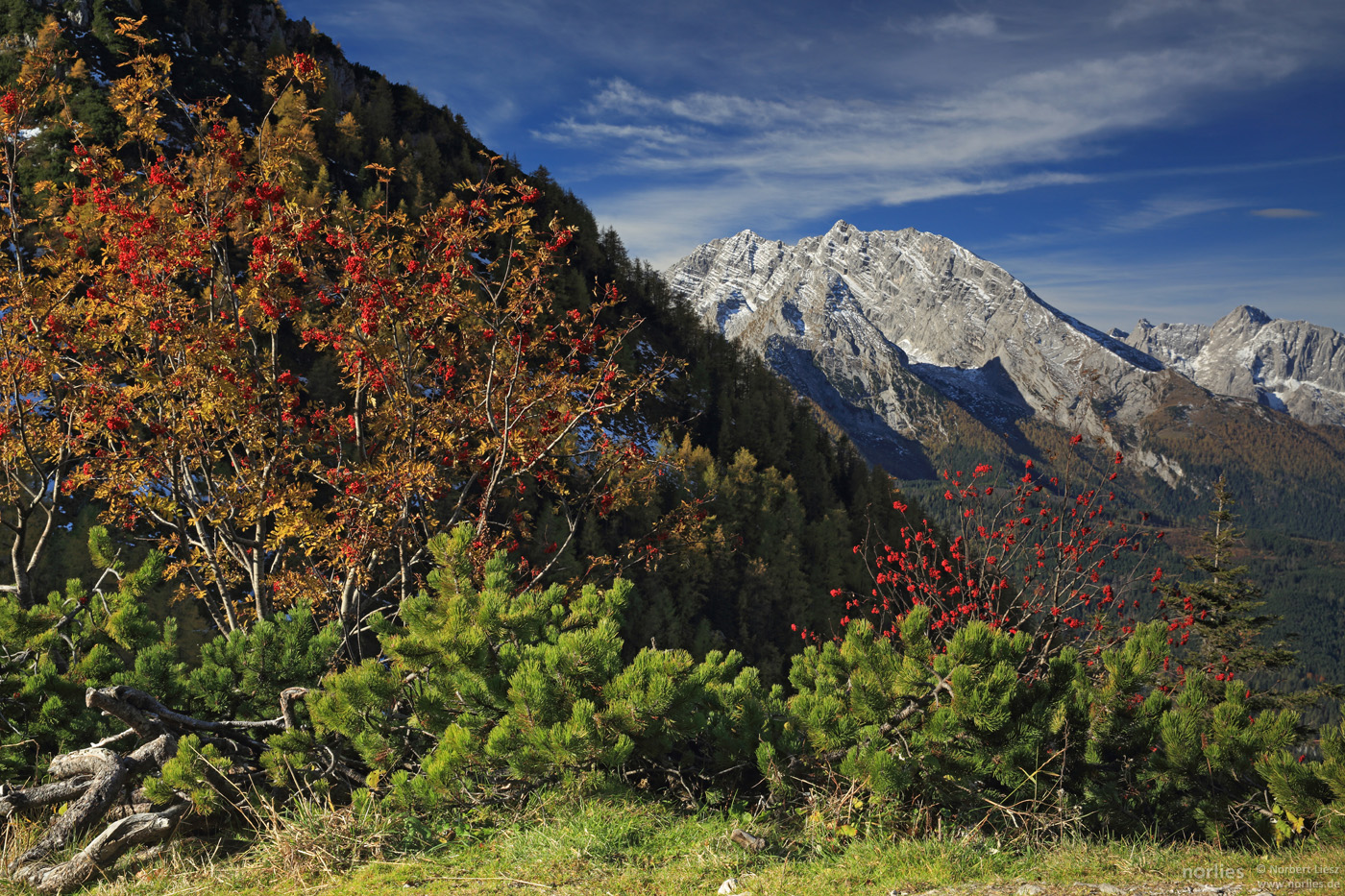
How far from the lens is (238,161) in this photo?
776 centimetres

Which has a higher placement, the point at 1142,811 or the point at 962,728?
the point at 962,728

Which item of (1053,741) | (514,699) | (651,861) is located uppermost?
(514,699)

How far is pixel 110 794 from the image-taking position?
447 cm

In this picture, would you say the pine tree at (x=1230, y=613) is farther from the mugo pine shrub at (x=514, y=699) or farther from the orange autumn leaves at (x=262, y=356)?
the mugo pine shrub at (x=514, y=699)

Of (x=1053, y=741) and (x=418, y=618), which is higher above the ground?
(x=418, y=618)

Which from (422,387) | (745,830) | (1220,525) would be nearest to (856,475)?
(1220,525)

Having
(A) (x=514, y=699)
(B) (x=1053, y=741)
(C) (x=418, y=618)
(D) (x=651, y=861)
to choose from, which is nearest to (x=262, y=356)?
(C) (x=418, y=618)

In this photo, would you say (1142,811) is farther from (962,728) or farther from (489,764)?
(489,764)

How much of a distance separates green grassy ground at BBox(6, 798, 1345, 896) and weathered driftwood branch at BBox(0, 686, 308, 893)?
0.20m

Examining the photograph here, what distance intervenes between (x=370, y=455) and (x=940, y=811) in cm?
754

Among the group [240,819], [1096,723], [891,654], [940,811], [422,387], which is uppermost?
[422,387]

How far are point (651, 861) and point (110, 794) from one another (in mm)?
3342

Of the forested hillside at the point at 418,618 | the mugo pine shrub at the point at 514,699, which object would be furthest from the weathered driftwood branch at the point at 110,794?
the mugo pine shrub at the point at 514,699

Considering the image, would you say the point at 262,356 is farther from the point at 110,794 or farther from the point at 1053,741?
the point at 1053,741
